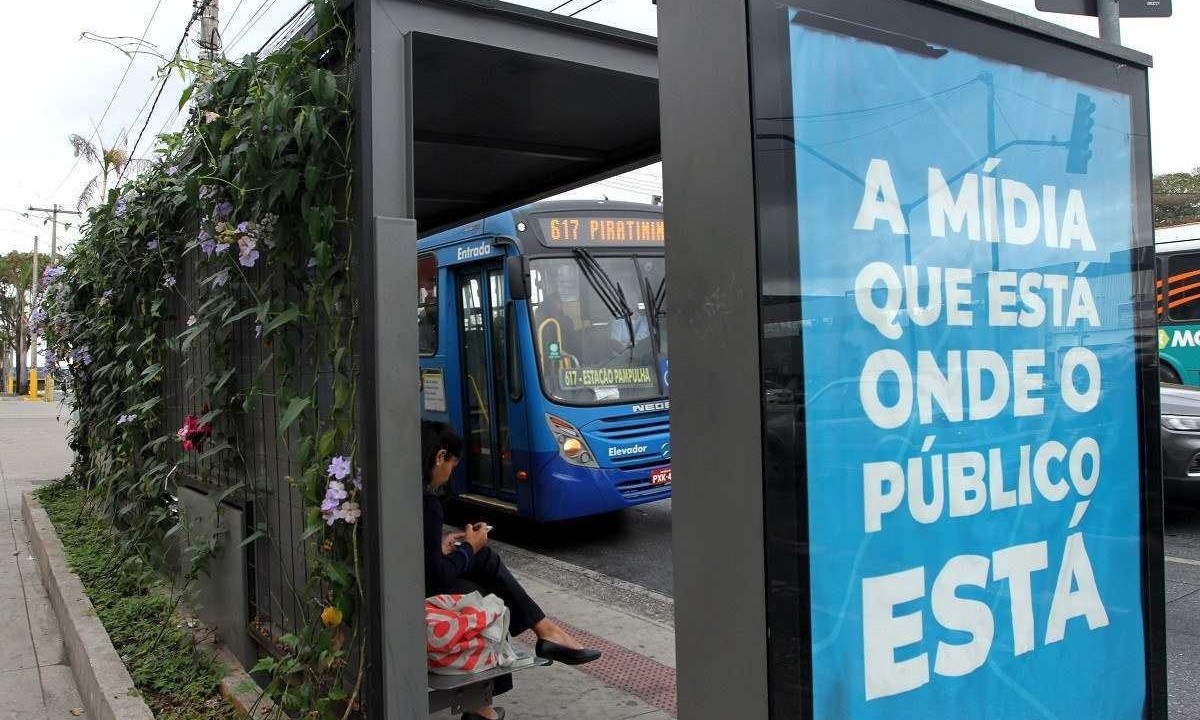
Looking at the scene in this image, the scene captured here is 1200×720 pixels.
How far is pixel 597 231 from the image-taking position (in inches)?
342

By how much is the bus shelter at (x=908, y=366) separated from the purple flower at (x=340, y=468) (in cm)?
152

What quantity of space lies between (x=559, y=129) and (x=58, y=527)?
628cm

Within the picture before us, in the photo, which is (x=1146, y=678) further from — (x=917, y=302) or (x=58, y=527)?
(x=58, y=527)

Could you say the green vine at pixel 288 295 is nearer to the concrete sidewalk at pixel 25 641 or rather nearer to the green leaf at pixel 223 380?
the green leaf at pixel 223 380

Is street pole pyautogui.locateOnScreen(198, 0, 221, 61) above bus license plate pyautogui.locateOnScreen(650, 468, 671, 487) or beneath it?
above

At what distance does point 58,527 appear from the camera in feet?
25.9

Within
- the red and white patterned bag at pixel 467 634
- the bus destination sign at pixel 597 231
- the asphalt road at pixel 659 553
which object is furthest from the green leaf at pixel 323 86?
the bus destination sign at pixel 597 231

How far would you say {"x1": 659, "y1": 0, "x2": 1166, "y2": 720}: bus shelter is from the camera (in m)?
1.73

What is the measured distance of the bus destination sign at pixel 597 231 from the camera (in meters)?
8.54

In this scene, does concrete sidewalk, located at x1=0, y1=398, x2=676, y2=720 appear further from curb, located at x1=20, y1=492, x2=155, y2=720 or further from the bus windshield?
the bus windshield

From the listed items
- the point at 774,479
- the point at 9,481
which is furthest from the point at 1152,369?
the point at 9,481

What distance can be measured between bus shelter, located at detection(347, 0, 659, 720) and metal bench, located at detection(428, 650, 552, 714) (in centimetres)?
42

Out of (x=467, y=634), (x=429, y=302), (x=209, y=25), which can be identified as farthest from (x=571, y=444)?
(x=209, y=25)

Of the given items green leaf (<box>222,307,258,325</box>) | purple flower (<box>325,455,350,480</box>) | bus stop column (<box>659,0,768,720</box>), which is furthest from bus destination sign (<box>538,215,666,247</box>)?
bus stop column (<box>659,0,768,720</box>)
